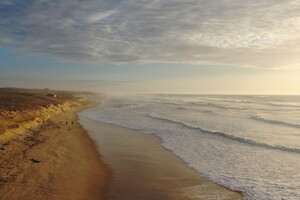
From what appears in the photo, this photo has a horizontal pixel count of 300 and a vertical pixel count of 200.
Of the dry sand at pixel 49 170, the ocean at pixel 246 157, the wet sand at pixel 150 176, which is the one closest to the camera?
the dry sand at pixel 49 170

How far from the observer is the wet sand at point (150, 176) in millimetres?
10883

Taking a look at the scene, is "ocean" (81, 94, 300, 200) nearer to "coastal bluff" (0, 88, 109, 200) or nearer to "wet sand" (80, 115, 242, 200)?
"wet sand" (80, 115, 242, 200)

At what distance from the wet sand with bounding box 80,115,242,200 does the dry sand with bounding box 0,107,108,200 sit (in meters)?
0.71

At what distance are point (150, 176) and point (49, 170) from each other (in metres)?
4.32

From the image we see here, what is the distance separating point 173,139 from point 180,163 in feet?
24.2

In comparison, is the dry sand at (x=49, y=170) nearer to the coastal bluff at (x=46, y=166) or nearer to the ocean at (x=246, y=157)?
the coastal bluff at (x=46, y=166)

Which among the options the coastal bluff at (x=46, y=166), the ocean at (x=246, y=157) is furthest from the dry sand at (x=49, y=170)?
the ocean at (x=246, y=157)

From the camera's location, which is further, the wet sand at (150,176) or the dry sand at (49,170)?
the wet sand at (150,176)

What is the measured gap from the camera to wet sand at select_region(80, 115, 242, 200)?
35.7ft

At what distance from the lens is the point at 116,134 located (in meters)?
24.9

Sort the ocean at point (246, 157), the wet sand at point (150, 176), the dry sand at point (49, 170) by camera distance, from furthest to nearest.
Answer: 1. the ocean at point (246, 157)
2. the wet sand at point (150, 176)
3. the dry sand at point (49, 170)

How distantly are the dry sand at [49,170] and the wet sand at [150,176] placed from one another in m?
0.71

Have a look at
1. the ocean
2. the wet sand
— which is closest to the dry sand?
the wet sand

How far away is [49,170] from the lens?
12.3 m
